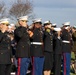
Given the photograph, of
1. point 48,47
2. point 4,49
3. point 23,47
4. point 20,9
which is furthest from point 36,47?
point 20,9

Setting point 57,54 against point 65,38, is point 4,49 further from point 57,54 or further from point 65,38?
point 65,38

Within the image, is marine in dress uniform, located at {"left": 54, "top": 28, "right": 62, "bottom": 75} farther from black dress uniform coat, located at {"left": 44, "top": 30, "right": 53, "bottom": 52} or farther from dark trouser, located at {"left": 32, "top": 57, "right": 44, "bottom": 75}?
dark trouser, located at {"left": 32, "top": 57, "right": 44, "bottom": 75}

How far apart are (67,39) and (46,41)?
148cm

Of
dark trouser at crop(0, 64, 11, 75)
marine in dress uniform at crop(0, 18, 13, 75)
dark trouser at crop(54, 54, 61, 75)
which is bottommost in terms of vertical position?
dark trouser at crop(54, 54, 61, 75)

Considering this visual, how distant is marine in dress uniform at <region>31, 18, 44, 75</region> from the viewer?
10109 mm

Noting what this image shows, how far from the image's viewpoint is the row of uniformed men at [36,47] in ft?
29.2

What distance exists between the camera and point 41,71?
34.0 feet

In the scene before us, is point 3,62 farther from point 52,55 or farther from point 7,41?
point 52,55

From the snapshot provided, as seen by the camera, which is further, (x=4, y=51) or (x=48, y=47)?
(x=48, y=47)

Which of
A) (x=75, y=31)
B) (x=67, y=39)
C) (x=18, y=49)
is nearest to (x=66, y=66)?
(x=67, y=39)

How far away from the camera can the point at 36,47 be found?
10.1 metres

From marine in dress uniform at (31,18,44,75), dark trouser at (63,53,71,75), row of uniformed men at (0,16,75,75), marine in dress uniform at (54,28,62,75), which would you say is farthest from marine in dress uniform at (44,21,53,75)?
dark trouser at (63,53,71,75)

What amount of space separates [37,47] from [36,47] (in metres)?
0.03

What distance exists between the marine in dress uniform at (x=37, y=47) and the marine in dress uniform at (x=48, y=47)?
316 millimetres
